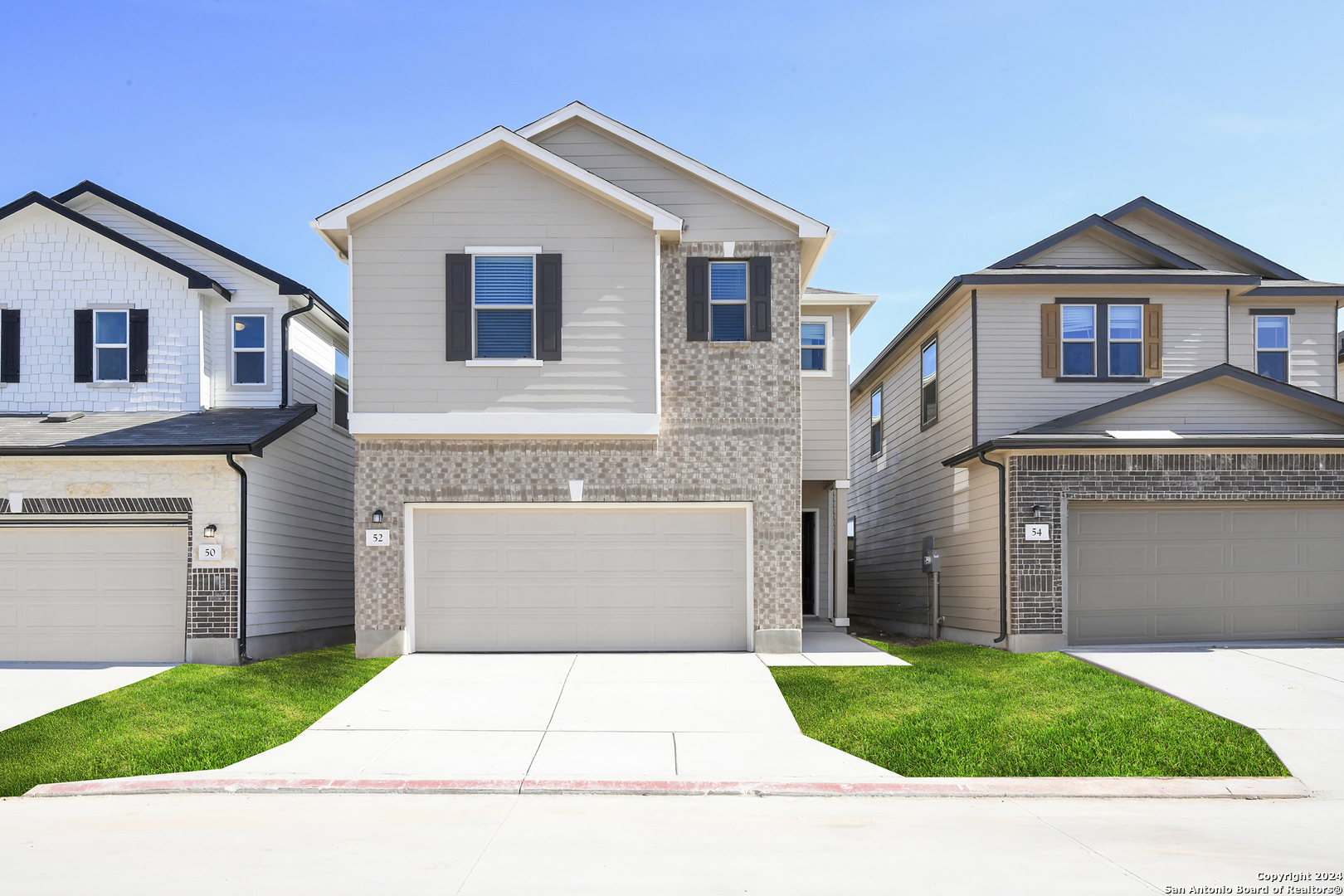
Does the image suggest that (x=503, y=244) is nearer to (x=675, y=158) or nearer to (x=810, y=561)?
(x=675, y=158)

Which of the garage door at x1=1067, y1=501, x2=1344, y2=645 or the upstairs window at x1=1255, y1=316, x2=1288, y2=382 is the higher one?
the upstairs window at x1=1255, y1=316, x2=1288, y2=382

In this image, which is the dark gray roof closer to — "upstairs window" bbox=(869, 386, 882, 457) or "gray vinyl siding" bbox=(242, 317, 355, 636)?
"gray vinyl siding" bbox=(242, 317, 355, 636)

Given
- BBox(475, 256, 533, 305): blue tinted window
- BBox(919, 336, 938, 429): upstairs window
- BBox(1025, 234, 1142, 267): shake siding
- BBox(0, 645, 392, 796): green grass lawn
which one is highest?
BBox(1025, 234, 1142, 267): shake siding

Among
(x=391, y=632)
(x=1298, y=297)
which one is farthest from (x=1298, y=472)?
(x=391, y=632)

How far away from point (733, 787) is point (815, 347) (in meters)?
10.4

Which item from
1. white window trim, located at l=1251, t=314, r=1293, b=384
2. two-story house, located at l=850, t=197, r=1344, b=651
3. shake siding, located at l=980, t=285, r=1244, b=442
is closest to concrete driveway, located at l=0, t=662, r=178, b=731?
two-story house, located at l=850, t=197, r=1344, b=651

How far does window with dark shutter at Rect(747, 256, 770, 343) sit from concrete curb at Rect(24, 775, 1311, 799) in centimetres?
744

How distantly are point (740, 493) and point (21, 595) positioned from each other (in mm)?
10558

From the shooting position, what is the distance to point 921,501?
819 inches

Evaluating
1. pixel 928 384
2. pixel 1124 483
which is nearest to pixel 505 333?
pixel 1124 483

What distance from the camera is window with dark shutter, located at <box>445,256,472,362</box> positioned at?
1431cm

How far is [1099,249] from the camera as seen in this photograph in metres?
18.5

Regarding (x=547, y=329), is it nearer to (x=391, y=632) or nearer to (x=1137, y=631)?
(x=391, y=632)

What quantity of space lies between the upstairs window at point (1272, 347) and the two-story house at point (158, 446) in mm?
16487
